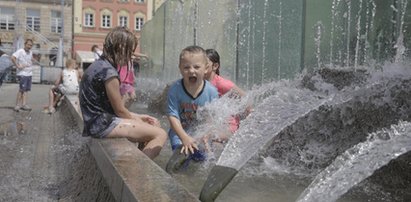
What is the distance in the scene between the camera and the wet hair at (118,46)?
15.1 ft

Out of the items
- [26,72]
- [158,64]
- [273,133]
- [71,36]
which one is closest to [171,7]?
[158,64]

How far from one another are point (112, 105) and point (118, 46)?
45cm

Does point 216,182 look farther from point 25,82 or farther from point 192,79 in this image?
point 25,82

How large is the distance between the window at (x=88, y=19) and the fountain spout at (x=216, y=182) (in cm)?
6607

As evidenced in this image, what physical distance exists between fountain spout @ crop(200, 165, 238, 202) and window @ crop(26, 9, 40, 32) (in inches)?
2595

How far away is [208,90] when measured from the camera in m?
4.50

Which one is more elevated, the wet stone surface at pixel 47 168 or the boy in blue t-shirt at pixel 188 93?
the boy in blue t-shirt at pixel 188 93

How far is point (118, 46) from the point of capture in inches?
183

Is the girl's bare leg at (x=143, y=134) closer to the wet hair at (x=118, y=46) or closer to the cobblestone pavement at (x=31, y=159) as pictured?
the wet hair at (x=118, y=46)

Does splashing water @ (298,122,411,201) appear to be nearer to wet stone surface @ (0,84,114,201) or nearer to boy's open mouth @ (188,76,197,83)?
wet stone surface @ (0,84,114,201)

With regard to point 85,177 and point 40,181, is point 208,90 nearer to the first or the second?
point 85,177

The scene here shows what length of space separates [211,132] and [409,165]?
140cm

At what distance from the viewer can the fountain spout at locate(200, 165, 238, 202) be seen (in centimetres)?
304

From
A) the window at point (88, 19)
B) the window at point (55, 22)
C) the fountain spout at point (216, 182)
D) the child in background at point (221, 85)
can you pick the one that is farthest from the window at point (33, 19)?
the fountain spout at point (216, 182)
